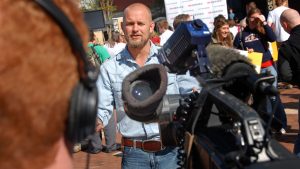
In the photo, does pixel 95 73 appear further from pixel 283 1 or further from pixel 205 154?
pixel 283 1

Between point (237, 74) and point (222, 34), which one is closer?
point (237, 74)

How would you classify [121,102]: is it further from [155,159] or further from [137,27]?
[137,27]

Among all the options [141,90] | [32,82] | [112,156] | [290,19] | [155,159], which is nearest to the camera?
[32,82]

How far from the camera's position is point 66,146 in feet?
3.49

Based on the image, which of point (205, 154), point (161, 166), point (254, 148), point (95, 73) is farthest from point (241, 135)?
point (161, 166)

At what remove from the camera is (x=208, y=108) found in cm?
153

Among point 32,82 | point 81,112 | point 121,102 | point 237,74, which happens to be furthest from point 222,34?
point 32,82

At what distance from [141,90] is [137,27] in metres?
1.89

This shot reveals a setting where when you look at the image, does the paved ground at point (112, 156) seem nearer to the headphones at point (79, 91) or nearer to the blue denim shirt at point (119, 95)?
the blue denim shirt at point (119, 95)

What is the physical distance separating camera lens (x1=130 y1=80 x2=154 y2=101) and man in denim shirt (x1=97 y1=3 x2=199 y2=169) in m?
1.37

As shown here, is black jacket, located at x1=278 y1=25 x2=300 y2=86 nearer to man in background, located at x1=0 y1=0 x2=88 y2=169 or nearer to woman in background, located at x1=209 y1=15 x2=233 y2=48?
woman in background, located at x1=209 y1=15 x2=233 y2=48

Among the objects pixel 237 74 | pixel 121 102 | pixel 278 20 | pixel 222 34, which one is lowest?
pixel 278 20

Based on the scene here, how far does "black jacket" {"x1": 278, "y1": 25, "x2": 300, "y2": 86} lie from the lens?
Result: 448 cm

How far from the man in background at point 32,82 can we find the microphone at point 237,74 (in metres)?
0.54
